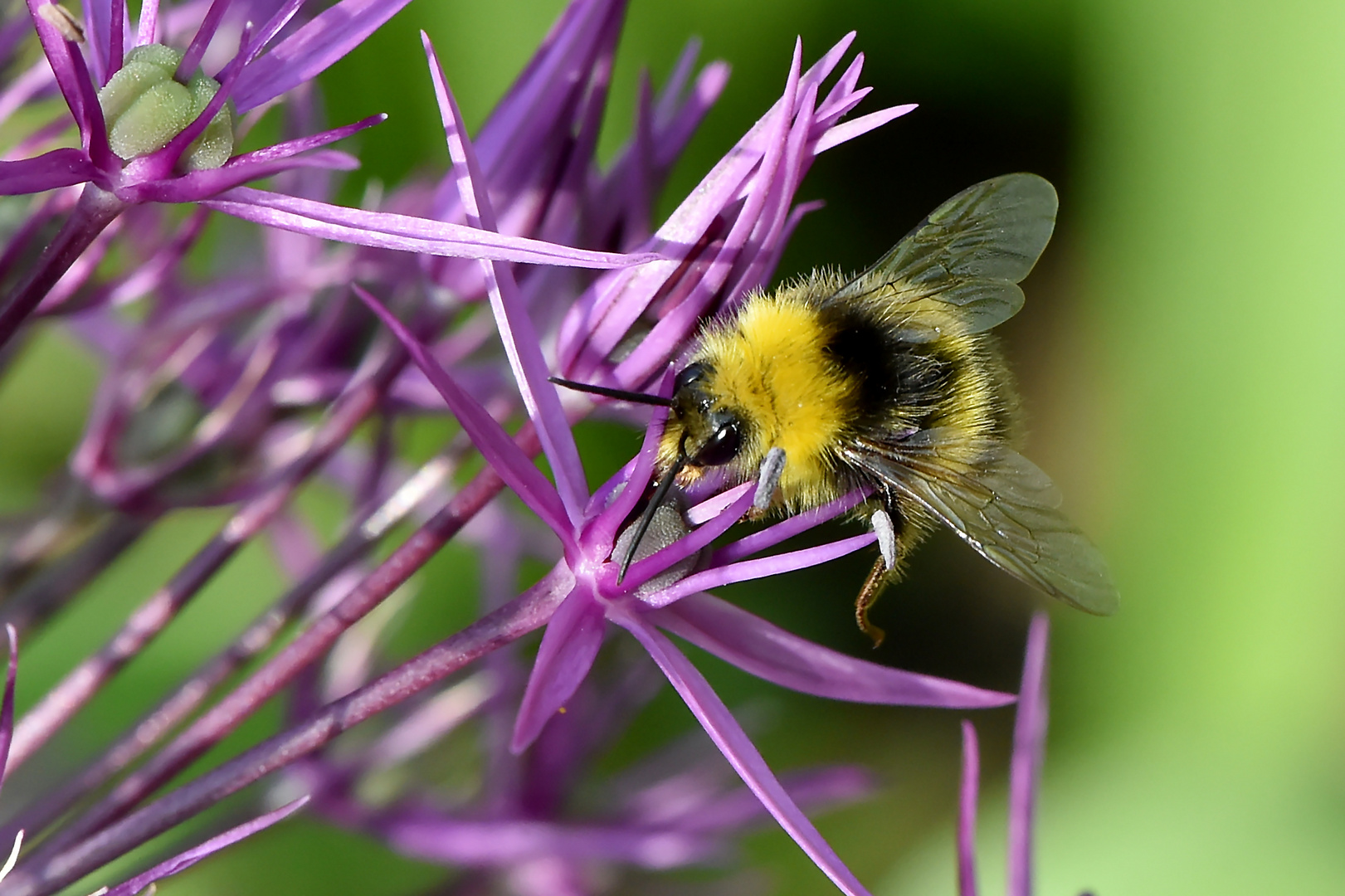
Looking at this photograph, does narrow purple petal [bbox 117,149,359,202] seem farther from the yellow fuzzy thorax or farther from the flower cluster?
the yellow fuzzy thorax

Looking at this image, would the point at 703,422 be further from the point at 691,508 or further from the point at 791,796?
the point at 791,796

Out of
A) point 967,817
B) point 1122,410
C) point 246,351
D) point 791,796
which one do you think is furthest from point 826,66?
point 1122,410

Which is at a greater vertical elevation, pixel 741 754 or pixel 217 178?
pixel 217 178

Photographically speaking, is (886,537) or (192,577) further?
(192,577)

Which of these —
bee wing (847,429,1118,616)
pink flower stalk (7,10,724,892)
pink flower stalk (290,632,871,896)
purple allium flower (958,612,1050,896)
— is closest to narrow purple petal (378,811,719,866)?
pink flower stalk (290,632,871,896)

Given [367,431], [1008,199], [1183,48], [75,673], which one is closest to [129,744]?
[75,673]

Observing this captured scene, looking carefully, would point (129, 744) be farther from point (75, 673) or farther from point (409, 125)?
point (409, 125)
